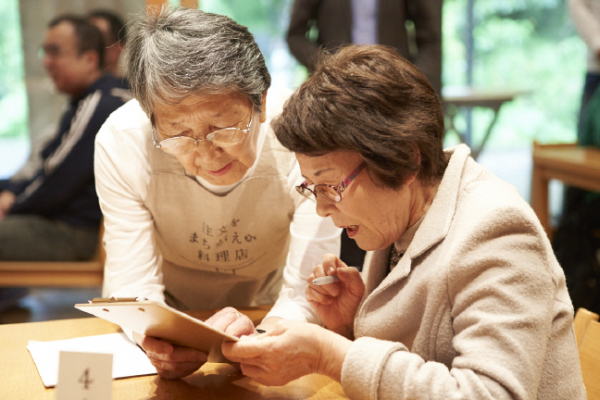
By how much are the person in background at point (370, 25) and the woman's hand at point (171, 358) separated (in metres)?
2.08

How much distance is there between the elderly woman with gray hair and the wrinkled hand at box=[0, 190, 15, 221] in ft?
5.88

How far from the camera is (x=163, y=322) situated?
1015 millimetres

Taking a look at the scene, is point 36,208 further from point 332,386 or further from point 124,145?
point 332,386

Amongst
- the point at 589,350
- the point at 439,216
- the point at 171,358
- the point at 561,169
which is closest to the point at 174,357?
the point at 171,358

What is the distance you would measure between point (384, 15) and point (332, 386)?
2258mm

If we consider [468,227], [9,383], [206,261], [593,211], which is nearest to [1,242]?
[206,261]

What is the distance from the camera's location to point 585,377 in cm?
123

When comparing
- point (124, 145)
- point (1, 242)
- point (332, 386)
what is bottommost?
point (1, 242)

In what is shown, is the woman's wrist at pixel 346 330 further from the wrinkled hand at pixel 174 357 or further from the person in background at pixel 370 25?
the person in background at pixel 370 25

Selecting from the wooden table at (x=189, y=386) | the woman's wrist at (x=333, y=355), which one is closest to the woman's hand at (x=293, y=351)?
the woman's wrist at (x=333, y=355)

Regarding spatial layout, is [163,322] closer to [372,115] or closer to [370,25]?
[372,115]

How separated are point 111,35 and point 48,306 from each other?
1813 mm

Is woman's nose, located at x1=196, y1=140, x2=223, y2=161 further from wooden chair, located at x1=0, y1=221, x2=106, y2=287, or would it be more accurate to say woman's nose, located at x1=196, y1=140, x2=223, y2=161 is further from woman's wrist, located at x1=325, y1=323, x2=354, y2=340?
wooden chair, located at x1=0, y1=221, x2=106, y2=287

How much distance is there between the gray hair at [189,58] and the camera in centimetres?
127
